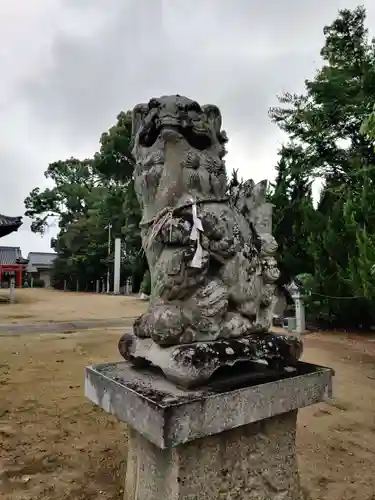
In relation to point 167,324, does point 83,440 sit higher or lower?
lower

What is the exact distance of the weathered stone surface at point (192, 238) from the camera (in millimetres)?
1488

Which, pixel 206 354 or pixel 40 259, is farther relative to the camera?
pixel 40 259

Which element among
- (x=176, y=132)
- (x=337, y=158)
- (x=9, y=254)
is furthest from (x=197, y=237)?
(x=9, y=254)

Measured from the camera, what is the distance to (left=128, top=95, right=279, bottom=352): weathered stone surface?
4.88ft

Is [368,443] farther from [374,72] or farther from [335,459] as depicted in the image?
[374,72]

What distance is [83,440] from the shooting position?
2.47 meters

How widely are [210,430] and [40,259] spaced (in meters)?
36.2

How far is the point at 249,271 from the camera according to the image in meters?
1.70

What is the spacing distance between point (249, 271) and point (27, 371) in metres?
3.41

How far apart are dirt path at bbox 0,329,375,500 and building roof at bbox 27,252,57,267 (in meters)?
30.6

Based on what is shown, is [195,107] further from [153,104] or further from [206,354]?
[206,354]

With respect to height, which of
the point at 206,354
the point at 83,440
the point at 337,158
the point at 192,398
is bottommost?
the point at 83,440

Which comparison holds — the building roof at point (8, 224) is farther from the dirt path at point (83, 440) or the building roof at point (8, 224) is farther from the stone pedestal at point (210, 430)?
the stone pedestal at point (210, 430)

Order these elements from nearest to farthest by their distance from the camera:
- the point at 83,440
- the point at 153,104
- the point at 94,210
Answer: the point at 153,104 < the point at 83,440 < the point at 94,210
